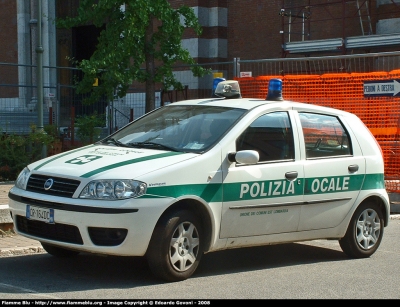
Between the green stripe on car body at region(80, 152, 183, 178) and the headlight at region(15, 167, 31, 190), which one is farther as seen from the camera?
the headlight at region(15, 167, 31, 190)

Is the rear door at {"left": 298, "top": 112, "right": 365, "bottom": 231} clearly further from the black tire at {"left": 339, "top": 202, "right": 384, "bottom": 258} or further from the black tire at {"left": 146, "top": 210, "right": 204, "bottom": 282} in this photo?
the black tire at {"left": 146, "top": 210, "right": 204, "bottom": 282}

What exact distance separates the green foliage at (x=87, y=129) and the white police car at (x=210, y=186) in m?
6.65

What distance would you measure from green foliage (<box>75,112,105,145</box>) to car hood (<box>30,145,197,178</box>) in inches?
292

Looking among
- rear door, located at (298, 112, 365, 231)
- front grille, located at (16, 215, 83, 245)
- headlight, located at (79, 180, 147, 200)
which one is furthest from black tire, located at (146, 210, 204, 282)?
rear door, located at (298, 112, 365, 231)

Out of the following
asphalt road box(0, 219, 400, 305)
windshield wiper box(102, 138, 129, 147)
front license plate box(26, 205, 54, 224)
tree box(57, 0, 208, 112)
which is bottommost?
asphalt road box(0, 219, 400, 305)

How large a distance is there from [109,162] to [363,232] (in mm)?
3249

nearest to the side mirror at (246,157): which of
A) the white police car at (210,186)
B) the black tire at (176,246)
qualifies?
the white police car at (210,186)

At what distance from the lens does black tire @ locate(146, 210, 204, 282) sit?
266 inches

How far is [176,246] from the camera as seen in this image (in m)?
6.91

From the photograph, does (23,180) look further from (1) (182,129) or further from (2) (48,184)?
(1) (182,129)

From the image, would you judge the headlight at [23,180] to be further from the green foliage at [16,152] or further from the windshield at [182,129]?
the green foliage at [16,152]

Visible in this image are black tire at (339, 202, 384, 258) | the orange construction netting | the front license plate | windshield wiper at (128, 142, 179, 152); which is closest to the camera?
the front license plate

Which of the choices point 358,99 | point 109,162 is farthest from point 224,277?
point 358,99

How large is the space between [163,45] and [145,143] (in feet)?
25.3
